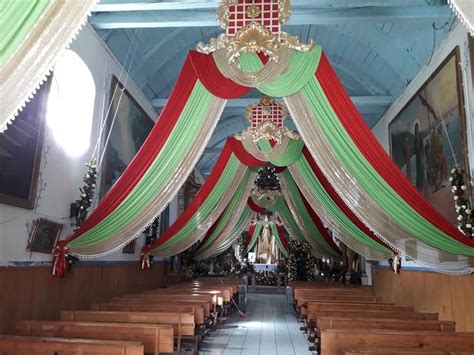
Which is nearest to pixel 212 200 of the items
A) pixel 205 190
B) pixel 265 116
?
pixel 205 190

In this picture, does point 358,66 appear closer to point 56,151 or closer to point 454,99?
point 454,99

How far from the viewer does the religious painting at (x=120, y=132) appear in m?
7.91

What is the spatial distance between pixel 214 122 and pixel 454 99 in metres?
4.07

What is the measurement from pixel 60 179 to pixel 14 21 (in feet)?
16.0

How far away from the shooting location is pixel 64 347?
3.64m

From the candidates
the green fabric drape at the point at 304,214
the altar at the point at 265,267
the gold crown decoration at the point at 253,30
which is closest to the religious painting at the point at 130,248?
the green fabric drape at the point at 304,214

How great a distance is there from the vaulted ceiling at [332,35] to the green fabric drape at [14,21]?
4.88 metres

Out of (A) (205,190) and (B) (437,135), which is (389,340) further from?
(B) (437,135)

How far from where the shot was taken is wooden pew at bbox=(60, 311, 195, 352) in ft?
16.8

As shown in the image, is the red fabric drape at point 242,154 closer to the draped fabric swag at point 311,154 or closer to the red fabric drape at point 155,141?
the draped fabric swag at point 311,154

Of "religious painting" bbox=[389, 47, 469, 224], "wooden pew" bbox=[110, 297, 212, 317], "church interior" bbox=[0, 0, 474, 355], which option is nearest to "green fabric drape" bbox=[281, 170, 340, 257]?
"church interior" bbox=[0, 0, 474, 355]

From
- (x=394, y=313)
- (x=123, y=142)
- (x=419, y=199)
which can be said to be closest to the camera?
(x=419, y=199)

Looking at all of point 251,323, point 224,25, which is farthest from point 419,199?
point 251,323

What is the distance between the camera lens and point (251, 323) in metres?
10.1
